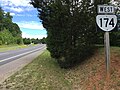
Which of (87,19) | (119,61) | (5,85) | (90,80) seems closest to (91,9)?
(87,19)

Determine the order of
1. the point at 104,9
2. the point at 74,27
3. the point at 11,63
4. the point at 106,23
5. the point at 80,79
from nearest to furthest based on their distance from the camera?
the point at 106,23
the point at 104,9
the point at 80,79
the point at 74,27
the point at 11,63

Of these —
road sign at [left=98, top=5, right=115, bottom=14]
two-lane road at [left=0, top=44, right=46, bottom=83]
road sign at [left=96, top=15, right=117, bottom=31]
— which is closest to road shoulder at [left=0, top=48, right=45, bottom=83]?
two-lane road at [left=0, top=44, right=46, bottom=83]

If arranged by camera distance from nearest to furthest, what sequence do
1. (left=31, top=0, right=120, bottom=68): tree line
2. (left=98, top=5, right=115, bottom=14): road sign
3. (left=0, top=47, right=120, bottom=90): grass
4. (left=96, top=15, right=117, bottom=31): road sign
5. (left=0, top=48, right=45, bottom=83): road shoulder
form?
(left=96, top=15, right=117, bottom=31): road sign < (left=98, top=5, right=115, bottom=14): road sign < (left=0, top=47, right=120, bottom=90): grass < (left=31, top=0, right=120, bottom=68): tree line < (left=0, top=48, right=45, bottom=83): road shoulder

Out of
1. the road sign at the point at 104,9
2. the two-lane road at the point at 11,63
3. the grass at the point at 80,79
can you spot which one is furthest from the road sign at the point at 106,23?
the two-lane road at the point at 11,63

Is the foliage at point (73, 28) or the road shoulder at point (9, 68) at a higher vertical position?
the foliage at point (73, 28)

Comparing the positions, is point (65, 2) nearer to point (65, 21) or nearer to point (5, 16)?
point (65, 21)

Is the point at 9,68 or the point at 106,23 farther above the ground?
the point at 106,23

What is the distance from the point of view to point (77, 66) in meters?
13.7

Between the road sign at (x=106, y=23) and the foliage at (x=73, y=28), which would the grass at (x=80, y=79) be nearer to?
the foliage at (x=73, y=28)

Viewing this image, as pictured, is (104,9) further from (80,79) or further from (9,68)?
(9,68)

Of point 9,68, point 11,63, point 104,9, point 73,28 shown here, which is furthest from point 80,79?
point 11,63

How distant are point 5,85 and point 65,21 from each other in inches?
169

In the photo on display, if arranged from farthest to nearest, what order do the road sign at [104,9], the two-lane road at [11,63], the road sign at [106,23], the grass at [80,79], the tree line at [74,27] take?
the two-lane road at [11,63]
the tree line at [74,27]
the grass at [80,79]
the road sign at [104,9]
the road sign at [106,23]

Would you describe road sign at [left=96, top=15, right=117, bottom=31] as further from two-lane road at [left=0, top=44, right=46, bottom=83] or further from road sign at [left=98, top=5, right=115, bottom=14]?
two-lane road at [left=0, top=44, right=46, bottom=83]
